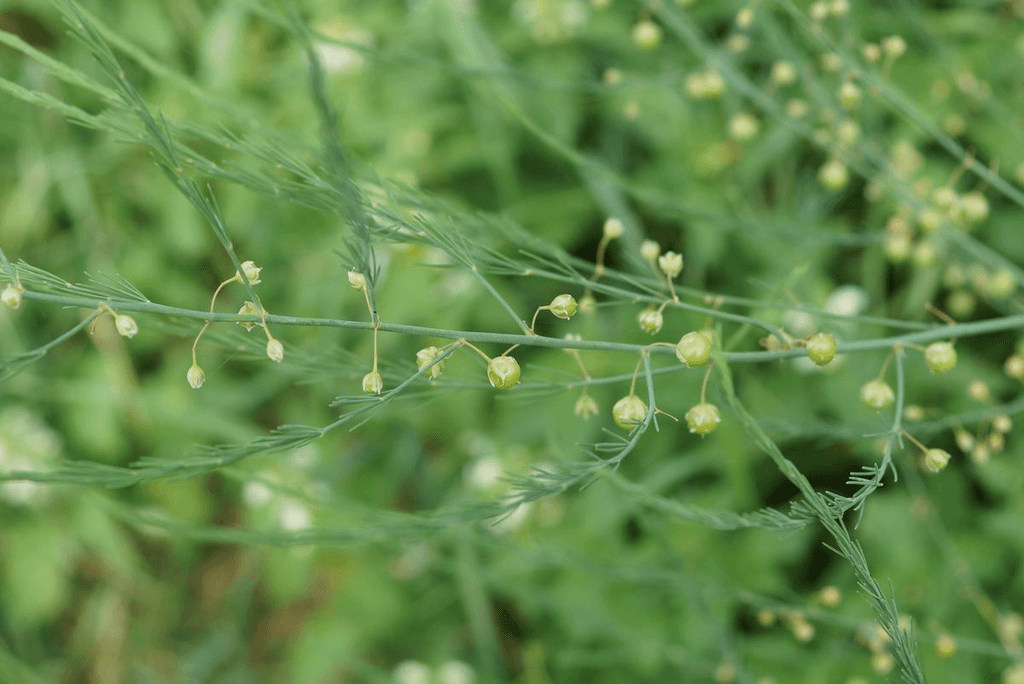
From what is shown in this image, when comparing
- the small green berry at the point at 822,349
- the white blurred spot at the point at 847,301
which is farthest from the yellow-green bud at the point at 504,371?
the white blurred spot at the point at 847,301

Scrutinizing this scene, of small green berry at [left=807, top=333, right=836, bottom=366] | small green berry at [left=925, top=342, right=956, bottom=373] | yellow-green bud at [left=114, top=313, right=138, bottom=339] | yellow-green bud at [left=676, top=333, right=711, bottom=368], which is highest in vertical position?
yellow-green bud at [left=114, top=313, right=138, bottom=339]

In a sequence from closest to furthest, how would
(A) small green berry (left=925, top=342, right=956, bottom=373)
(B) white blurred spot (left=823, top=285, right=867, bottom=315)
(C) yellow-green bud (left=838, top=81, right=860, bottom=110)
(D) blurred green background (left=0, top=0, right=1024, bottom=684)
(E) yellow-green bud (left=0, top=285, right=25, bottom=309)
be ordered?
(E) yellow-green bud (left=0, top=285, right=25, bottom=309) → (A) small green berry (left=925, top=342, right=956, bottom=373) → (C) yellow-green bud (left=838, top=81, right=860, bottom=110) → (D) blurred green background (left=0, top=0, right=1024, bottom=684) → (B) white blurred spot (left=823, top=285, right=867, bottom=315)

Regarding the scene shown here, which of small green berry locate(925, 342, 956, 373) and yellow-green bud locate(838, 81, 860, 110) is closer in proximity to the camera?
small green berry locate(925, 342, 956, 373)

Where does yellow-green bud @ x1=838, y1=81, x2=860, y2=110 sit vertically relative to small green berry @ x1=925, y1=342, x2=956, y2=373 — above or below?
above

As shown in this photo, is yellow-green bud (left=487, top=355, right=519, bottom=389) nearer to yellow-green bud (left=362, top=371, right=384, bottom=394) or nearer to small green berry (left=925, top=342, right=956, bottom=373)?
yellow-green bud (left=362, top=371, right=384, bottom=394)

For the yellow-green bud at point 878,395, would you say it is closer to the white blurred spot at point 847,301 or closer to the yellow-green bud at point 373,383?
the yellow-green bud at point 373,383

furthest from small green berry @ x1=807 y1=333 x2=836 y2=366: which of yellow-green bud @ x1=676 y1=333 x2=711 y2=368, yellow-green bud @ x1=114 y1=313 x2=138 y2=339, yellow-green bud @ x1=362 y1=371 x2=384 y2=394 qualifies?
yellow-green bud @ x1=114 y1=313 x2=138 y2=339
